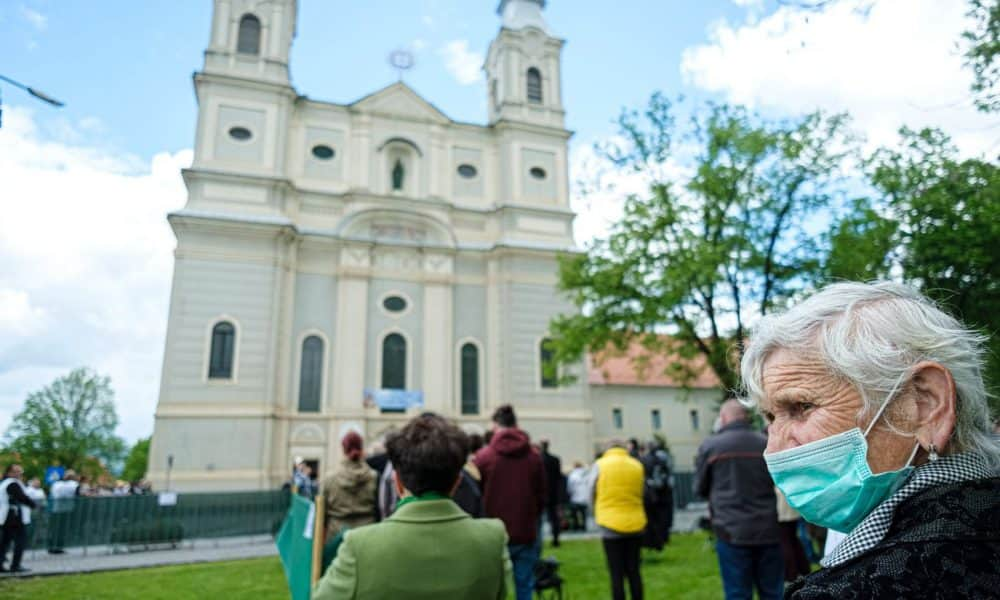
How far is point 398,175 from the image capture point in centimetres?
2908

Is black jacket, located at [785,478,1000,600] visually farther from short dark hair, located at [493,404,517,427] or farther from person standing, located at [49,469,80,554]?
person standing, located at [49,469,80,554]

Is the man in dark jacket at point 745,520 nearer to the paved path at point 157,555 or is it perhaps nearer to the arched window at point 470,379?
the paved path at point 157,555

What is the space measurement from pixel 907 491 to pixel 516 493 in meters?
4.44

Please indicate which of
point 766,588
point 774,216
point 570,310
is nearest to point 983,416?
point 766,588

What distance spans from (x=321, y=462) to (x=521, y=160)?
15.9m

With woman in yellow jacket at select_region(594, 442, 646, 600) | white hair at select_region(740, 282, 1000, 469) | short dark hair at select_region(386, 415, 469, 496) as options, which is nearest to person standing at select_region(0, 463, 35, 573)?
woman in yellow jacket at select_region(594, 442, 646, 600)

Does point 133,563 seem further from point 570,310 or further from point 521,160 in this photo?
point 521,160

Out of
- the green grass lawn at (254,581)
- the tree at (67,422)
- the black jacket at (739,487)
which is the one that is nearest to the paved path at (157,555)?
the green grass lawn at (254,581)

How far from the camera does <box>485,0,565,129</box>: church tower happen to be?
3080cm

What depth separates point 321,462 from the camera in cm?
2356

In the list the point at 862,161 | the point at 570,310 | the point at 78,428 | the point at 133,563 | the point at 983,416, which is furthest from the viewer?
the point at 78,428

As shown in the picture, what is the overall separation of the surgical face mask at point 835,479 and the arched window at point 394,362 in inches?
967

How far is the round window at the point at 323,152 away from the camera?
27797 mm

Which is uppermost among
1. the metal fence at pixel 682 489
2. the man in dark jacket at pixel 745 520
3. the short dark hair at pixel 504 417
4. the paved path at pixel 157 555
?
the short dark hair at pixel 504 417
